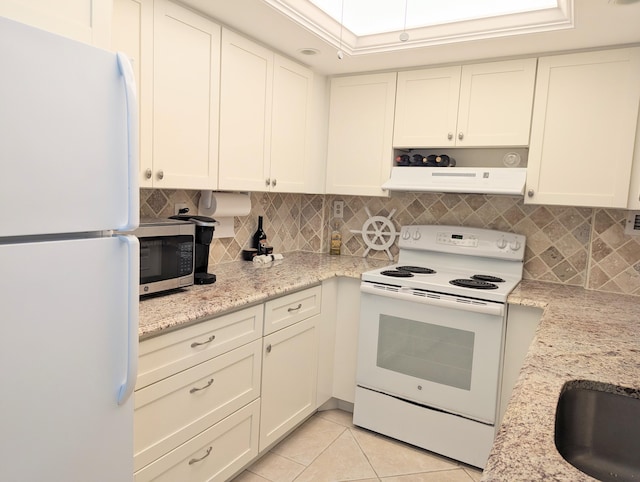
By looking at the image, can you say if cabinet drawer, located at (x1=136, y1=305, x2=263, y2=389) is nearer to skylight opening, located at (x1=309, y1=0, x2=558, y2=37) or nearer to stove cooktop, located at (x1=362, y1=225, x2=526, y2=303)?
stove cooktop, located at (x1=362, y1=225, x2=526, y2=303)

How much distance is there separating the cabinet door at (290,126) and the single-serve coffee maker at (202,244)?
0.62m

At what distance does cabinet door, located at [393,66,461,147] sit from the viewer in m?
2.64

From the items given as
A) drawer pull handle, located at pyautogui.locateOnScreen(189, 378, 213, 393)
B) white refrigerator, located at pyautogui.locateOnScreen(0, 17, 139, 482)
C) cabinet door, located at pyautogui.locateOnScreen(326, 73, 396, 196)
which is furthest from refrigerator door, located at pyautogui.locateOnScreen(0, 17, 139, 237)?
cabinet door, located at pyautogui.locateOnScreen(326, 73, 396, 196)

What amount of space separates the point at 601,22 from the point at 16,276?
234 centimetres

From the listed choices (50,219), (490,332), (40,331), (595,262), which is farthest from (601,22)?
(40,331)

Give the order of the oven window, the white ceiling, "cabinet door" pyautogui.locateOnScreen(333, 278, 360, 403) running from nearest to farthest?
the white ceiling < the oven window < "cabinet door" pyautogui.locateOnScreen(333, 278, 360, 403)

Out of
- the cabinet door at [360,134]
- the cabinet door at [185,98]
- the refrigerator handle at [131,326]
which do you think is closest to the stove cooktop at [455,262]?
the cabinet door at [360,134]

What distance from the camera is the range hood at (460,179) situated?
244 centimetres

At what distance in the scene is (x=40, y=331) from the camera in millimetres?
958

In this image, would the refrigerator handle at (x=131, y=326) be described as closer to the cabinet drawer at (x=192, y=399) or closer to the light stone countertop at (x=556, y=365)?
the cabinet drawer at (x=192, y=399)

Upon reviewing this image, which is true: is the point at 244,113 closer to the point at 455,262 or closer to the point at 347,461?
the point at 455,262

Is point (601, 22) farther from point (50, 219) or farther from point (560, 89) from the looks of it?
point (50, 219)

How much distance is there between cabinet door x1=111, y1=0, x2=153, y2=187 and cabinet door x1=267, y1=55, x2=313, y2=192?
88cm

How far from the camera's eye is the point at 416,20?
2.43m
